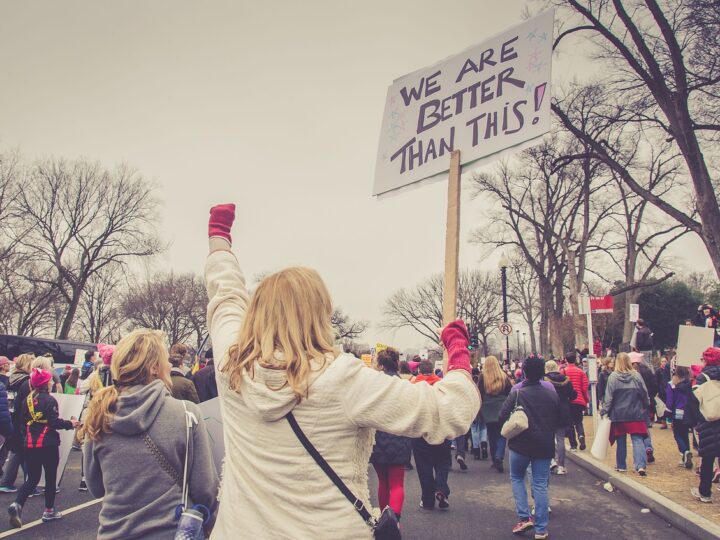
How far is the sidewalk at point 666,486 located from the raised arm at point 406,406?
5.46 metres

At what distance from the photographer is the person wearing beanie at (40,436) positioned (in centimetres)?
640

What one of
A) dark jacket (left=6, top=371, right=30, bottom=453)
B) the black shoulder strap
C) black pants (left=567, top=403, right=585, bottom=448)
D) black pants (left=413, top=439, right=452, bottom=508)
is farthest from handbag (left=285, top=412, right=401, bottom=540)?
black pants (left=567, top=403, right=585, bottom=448)

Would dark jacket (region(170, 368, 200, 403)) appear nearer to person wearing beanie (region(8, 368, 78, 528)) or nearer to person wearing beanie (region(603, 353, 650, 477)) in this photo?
person wearing beanie (region(8, 368, 78, 528))

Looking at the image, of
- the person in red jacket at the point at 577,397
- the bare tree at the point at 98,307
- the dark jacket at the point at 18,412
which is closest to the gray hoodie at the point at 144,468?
the dark jacket at the point at 18,412

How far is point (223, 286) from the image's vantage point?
221 centimetres

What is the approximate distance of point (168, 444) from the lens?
273 centimetres

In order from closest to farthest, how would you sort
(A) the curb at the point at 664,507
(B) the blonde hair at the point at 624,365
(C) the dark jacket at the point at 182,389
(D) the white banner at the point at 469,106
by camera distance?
(D) the white banner at the point at 469,106 < (A) the curb at the point at 664,507 < (C) the dark jacket at the point at 182,389 < (B) the blonde hair at the point at 624,365

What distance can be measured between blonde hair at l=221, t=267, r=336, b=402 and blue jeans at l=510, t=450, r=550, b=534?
508 centimetres

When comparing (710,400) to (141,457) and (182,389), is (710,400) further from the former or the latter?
(141,457)

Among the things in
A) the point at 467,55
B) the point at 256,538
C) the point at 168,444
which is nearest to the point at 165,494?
the point at 168,444

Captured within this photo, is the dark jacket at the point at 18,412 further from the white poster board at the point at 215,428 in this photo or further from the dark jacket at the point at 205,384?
the white poster board at the point at 215,428

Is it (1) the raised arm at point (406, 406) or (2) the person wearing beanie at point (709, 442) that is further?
(2) the person wearing beanie at point (709, 442)

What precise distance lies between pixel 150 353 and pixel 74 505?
5875mm

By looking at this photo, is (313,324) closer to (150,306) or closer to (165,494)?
(165,494)
